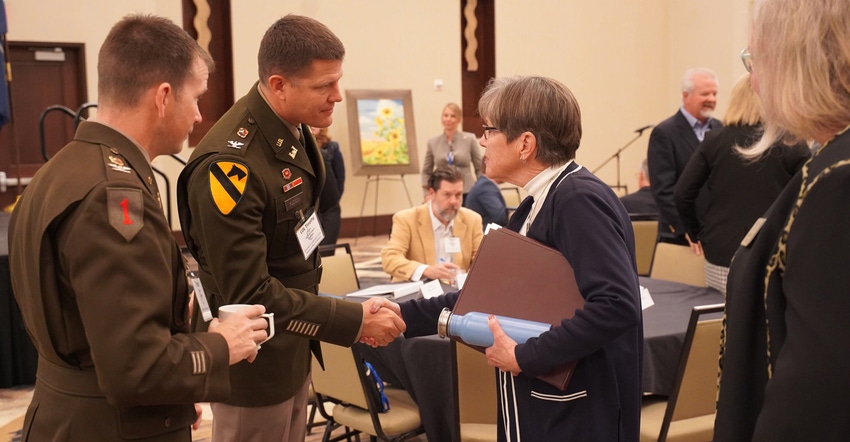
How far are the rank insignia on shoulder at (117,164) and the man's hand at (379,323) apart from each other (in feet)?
2.93

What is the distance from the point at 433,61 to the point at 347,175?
7.23 ft

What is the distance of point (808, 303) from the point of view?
3.49 ft

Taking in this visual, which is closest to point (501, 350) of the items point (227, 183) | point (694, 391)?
point (227, 183)

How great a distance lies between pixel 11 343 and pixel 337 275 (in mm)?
2278

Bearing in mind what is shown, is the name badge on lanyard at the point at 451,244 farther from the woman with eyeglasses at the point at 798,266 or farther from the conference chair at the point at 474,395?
the woman with eyeglasses at the point at 798,266

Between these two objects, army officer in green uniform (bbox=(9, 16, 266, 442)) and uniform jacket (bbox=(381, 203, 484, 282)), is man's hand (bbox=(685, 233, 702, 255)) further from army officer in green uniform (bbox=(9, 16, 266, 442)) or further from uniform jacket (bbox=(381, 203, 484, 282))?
army officer in green uniform (bbox=(9, 16, 266, 442))

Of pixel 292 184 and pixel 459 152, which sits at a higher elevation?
pixel 292 184

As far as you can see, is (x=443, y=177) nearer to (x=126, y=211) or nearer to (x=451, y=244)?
(x=451, y=244)

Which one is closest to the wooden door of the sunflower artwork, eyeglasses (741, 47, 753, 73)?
the sunflower artwork

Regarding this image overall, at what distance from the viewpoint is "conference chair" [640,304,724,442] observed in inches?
113

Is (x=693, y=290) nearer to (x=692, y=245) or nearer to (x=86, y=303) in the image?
(x=692, y=245)

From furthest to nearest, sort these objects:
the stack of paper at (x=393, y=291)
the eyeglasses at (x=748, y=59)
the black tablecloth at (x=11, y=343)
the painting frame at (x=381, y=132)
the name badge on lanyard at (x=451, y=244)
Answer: the painting frame at (x=381, y=132) < the black tablecloth at (x=11, y=343) < the name badge on lanyard at (x=451, y=244) < the stack of paper at (x=393, y=291) < the eyeglasses at (x=748, y=59)

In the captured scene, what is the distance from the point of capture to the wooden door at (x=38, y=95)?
9.02 meters

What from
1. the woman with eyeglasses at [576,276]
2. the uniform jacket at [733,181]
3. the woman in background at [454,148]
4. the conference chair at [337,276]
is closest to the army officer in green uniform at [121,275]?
the woman with eyeglasses at [576,276]
